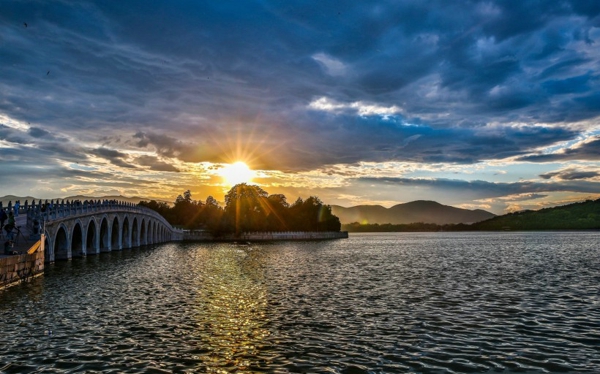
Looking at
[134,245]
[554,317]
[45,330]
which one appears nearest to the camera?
[45,330]

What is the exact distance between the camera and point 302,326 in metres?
21.9

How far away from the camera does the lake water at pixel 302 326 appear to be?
16.2m

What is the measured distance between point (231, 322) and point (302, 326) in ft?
12.2

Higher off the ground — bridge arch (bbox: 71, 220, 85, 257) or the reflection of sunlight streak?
bridge arch (bbox: 71, 220, 85, 257)

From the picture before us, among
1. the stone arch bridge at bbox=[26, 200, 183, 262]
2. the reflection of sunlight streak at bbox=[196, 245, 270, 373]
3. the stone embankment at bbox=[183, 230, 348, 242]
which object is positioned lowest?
the reflection of sunlight streak at bbox=[196, 245, 270, 373]

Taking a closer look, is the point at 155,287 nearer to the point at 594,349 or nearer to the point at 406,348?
the point at 406,348

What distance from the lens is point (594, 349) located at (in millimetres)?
17438

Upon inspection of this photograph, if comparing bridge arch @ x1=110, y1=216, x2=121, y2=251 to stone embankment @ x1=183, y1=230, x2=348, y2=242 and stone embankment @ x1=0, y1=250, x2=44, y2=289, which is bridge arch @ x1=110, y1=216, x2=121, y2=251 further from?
stone embankment @ x1=183, y1=230, x2=348, y2=242

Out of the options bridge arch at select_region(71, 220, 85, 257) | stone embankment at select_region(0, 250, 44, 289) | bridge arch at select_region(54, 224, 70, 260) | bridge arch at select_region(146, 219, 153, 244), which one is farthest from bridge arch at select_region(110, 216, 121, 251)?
stone embankment at select_region(0, 250, 44, 289)

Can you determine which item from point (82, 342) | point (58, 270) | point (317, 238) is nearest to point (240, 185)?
point (317, 238)

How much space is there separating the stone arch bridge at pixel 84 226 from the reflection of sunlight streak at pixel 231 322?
20.5m

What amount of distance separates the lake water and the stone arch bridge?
14.4 meters

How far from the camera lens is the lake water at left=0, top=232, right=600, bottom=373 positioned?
53.2ft

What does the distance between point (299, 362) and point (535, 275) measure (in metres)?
35.5
